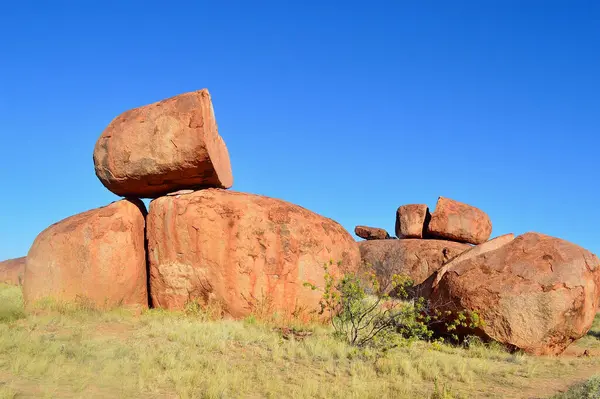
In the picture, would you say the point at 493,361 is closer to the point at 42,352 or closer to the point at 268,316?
the point at 268,316

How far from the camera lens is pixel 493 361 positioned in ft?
25.5

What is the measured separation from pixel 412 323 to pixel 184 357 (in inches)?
134

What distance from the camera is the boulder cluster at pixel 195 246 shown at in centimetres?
946

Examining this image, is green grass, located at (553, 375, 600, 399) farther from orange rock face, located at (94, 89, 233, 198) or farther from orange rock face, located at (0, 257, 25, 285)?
orange rock face, located at (0, 257, 25, 285)

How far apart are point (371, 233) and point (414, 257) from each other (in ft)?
15.3

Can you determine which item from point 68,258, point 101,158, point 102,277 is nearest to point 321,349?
point 102,277

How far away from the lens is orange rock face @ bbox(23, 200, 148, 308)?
991 cm

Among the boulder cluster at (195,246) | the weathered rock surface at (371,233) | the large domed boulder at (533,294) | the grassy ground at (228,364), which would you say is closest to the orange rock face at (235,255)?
the boulder cluster at (195,246)

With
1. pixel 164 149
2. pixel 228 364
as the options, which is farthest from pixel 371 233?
pixel 228 364

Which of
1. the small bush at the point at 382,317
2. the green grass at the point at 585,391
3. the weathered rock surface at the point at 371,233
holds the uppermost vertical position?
the weathered rock surface at the point at 371,233

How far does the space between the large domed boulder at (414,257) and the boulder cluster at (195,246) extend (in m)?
8.23

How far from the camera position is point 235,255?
975 centimetres

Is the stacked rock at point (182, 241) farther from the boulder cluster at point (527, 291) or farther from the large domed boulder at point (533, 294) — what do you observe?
the large domed boulder at point (533, 294)

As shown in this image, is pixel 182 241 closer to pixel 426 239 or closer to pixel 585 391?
pixel 585 391
